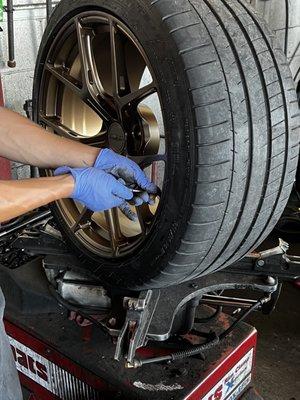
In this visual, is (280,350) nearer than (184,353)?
No

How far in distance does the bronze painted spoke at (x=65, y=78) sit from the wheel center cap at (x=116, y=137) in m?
0.15

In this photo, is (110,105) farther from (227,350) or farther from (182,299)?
(227,350)

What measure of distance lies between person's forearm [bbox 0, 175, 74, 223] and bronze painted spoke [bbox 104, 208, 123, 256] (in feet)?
0.96

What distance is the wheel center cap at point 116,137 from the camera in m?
1.51

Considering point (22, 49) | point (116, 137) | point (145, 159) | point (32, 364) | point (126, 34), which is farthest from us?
point (22, 49)

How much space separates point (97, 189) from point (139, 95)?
260 mm

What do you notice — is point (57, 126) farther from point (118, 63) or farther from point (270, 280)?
point (270, 280)

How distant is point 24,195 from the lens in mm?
1229

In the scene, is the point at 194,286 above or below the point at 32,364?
above

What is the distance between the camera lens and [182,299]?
1499mm

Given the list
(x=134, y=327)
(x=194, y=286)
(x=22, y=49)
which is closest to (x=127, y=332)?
(x=134, y=327)

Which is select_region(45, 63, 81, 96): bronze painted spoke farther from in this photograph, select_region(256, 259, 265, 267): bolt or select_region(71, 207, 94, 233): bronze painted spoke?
select_region(256, 259, 265, 267): bolt

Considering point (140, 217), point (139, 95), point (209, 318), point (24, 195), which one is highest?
point (139, 95)

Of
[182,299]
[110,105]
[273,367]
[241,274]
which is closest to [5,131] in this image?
[110,105]
